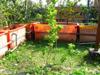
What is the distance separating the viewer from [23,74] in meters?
8.48

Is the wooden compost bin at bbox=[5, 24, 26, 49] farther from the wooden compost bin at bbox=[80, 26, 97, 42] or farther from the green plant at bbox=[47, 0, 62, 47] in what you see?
the green plant at bbox=[47, 0, 62, 47]

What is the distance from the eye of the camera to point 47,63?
9.48 m

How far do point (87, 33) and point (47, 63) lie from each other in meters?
4.49

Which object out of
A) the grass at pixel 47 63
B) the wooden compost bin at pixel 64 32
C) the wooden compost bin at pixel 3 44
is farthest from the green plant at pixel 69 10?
the wooden compost bin at pixel 3 44

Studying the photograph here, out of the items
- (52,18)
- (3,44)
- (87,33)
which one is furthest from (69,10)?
(52,18)

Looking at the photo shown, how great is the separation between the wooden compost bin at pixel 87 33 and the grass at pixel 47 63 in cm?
190

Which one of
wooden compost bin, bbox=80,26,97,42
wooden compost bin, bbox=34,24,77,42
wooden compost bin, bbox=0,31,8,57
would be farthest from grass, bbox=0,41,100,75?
wooden compost bin, bbox=80,26,97,42

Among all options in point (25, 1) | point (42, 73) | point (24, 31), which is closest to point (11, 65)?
point (42, 73)

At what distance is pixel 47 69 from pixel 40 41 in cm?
517

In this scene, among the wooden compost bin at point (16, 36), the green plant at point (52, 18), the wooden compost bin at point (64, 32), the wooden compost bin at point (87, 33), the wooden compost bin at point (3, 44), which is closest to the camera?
the green plant at point (52, 18)

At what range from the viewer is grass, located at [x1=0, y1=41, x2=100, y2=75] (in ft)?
28.1

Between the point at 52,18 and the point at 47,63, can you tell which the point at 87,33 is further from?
the point at 52,18

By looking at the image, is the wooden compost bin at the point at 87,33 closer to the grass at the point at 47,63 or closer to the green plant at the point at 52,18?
the grass at the point at 47,63

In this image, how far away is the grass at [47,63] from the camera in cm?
857
